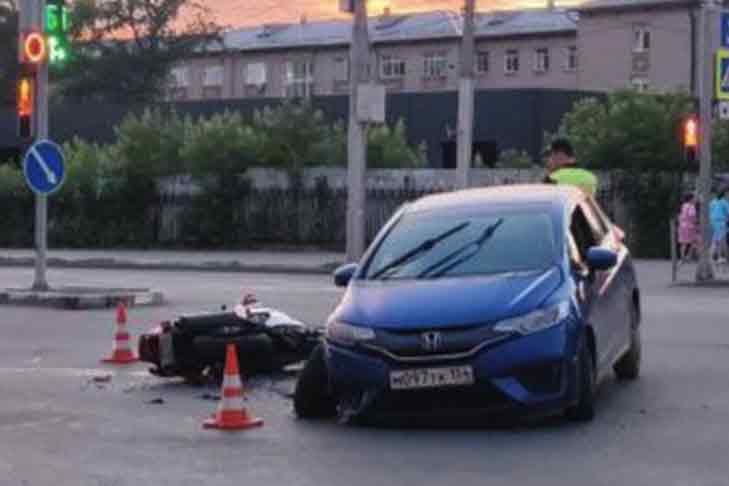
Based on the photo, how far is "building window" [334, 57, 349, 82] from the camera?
95.4 m

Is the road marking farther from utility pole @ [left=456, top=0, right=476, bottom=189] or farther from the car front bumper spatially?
the car front bumper

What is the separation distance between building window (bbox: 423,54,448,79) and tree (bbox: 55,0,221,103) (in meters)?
14.7

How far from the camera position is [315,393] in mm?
10867

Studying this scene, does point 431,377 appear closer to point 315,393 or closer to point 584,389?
point 584,389

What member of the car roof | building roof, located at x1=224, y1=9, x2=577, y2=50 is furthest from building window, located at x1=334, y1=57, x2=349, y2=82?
the car roof

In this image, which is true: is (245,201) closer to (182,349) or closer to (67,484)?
(182,349)

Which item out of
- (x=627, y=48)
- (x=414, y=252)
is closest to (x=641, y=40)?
(x=627, y=48)

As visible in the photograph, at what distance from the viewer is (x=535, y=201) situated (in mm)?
11500

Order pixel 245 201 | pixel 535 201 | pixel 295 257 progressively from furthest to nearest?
pixel 245 201
pixel 295 257
pixel 535 201

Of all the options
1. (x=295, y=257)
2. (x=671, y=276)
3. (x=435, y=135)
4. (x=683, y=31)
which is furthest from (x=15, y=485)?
(x=683, y=31)

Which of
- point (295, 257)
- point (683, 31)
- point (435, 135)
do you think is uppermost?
point (683, 31)

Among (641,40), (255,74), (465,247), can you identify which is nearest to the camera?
(465,247)

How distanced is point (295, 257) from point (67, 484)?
30.2 meters

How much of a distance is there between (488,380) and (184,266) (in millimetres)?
26199
